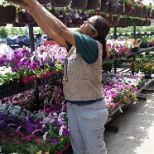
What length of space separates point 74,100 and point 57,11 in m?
1.97

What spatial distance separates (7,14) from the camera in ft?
8.92

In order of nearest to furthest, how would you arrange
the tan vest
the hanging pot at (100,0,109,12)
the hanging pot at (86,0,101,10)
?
the tan vest < the hanging pot at (86,0,101,10) < the hanging pot at (100,0,109,12)

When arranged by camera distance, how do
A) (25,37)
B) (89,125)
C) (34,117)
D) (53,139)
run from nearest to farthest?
(89,125) < (53,139) < (34,117) < (25,37)

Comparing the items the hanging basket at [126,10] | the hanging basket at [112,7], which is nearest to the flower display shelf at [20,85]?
the hanging basket at [112,7]

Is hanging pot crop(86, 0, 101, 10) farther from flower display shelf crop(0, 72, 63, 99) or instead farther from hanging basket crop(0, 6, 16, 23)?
flower display shelf crop(0, 72, 63, 99)

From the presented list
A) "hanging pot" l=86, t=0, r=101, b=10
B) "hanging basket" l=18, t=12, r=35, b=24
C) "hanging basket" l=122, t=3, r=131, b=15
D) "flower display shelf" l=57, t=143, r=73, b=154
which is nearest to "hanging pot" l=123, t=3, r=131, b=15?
"hanging basket" l=122, t=3, r=131, b=15

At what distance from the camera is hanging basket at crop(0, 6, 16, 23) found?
2643 millimetres

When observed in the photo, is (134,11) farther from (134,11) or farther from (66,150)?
(66,150)

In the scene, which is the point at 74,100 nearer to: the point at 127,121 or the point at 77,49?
the point at 77,49

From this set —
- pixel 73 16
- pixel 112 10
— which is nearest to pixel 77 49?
pixel 73 16

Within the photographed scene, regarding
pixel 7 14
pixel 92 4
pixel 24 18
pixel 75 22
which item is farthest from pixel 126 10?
pixel 7 14

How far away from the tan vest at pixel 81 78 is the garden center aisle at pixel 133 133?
1593mm

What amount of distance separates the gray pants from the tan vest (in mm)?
93

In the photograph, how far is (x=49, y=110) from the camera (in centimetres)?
328
